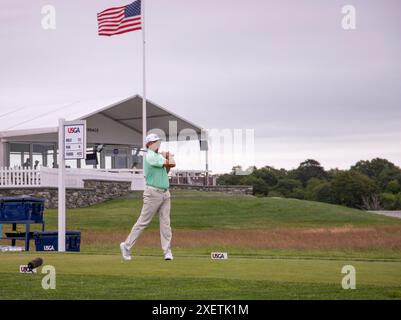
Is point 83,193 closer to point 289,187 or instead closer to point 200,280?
point 289,187

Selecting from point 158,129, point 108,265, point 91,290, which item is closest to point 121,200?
point 158,129

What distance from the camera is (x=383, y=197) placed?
193 ft

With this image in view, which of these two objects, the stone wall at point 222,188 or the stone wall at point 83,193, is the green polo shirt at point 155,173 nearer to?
the stone wall at point 83,193

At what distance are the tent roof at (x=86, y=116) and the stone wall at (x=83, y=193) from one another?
3.63m

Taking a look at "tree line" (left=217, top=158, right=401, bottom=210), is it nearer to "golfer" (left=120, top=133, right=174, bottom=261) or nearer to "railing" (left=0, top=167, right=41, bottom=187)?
"railing" (left=0, top=167, right=41, bottom=187)

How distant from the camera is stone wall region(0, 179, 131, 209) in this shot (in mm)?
37438

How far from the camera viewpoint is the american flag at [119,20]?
38.3 metres

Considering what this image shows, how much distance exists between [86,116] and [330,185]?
70.2 ft

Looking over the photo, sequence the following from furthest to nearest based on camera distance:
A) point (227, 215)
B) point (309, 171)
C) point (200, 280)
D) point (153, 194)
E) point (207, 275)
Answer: point (309, 171) → point (227, 215) → point (153, 194) → point (207, 275) → point (200, 280)

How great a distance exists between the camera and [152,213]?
1438 cm

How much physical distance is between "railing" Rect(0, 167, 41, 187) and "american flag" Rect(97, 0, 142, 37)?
6.85m

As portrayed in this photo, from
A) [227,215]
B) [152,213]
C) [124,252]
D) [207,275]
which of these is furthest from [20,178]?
[207,275]

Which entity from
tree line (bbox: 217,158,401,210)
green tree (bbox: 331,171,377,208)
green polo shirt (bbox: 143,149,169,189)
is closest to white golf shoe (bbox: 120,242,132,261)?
green polo shirt (bbox: 143,149,169,189)
